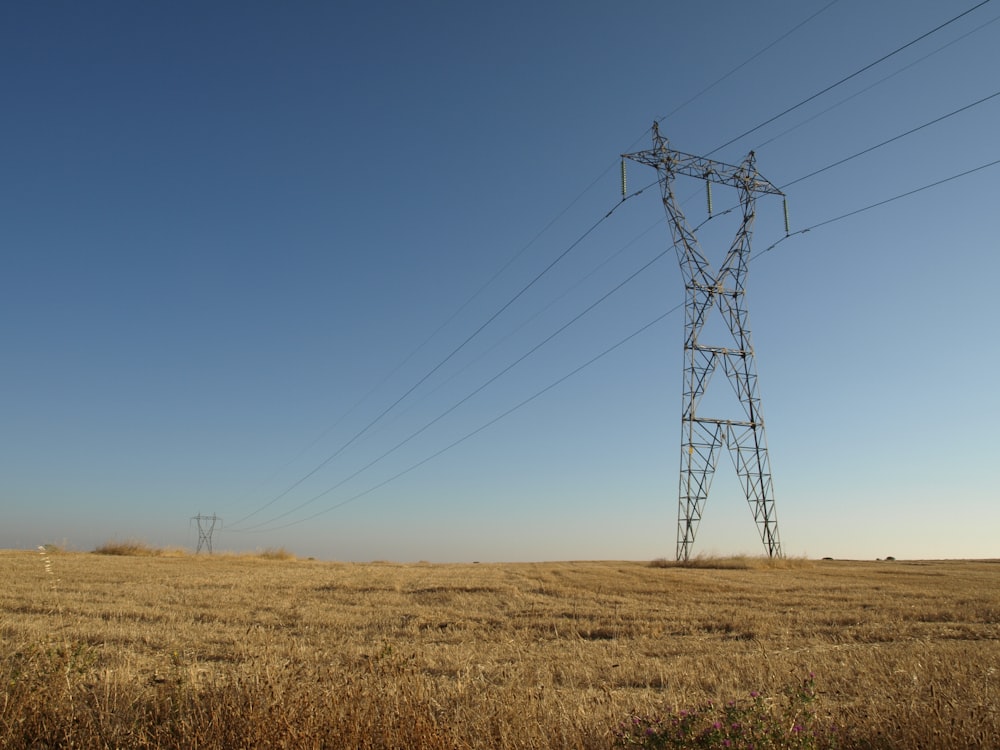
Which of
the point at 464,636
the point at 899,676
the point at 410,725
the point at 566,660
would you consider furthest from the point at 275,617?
the point at 899,676

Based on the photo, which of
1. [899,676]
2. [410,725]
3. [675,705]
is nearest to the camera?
[410,725]

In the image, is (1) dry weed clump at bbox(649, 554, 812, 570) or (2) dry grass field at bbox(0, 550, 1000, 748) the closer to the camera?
(2) dry grass field at bbox(0, 550, 1000, 748)

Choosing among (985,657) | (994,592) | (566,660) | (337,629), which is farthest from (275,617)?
(994,592)

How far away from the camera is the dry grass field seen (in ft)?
14.4

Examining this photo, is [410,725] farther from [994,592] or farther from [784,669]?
[994,592]

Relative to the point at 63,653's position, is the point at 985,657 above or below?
below

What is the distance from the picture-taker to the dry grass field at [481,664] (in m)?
4.38

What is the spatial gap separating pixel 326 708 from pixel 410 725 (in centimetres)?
62

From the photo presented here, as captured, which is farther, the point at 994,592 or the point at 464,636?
the point at 994,592

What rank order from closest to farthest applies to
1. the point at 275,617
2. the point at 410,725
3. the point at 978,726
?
the point at 978,726
the point at 410,725
the point at 275,617

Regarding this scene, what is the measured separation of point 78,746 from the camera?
448 cm

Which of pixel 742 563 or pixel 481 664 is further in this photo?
pixel 742 563

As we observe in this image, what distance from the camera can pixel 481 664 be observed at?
804 cm

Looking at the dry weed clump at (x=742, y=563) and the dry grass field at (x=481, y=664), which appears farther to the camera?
the dry weed clump at (x=742, y=563)
